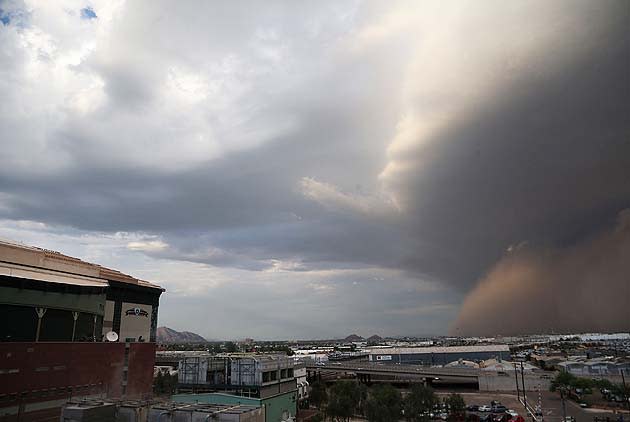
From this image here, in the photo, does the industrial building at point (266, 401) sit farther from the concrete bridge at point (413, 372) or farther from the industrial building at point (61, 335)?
the concrete bridge at point (413, 372)

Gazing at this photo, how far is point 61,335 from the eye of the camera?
50.2m

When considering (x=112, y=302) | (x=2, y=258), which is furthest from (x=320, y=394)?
(x=2, y=258)

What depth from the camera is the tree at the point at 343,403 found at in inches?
2783

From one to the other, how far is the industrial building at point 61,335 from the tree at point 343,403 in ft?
99.3

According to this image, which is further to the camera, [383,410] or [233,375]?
[233,375]

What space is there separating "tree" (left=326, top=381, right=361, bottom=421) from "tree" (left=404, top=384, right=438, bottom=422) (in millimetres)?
9587

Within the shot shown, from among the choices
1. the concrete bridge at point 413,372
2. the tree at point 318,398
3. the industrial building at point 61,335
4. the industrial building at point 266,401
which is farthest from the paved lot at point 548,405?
the industrial building at point 61,335

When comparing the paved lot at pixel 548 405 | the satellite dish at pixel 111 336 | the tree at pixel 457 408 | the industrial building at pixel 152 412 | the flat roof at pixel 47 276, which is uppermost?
the flat roof at pixel 47 276

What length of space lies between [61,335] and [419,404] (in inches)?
2143

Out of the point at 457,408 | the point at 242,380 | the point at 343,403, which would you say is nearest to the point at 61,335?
the point at 242,380

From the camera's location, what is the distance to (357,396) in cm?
8225

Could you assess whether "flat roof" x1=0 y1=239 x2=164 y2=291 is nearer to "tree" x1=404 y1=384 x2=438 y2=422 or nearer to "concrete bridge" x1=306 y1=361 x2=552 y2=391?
"tree" x1=404 y1=384 x2=438 y2=422

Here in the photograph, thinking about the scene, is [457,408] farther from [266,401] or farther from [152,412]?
[152,412]

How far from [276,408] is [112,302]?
30049 millimetres
